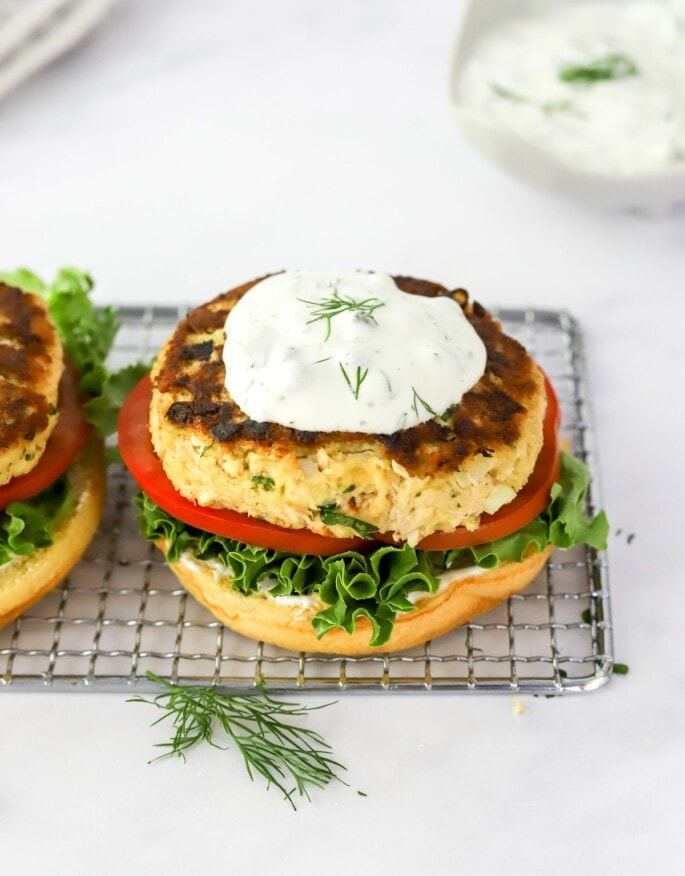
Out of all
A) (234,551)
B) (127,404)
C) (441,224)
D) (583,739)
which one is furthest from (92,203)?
(583,739)

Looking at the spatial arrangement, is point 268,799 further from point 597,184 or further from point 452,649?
point 597,184

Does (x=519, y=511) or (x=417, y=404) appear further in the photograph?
(x=519, y=511)

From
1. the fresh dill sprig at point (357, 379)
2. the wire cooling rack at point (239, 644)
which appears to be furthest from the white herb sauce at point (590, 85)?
the fresh dill sprig at point (357, 379)

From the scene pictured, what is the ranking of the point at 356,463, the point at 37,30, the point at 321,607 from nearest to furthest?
the point at 356,463
the point at 321,607
the point at 37,30

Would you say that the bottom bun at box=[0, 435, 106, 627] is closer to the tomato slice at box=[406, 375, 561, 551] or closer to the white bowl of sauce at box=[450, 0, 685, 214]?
the tomato slice at box=[406, 375, 561, 551]

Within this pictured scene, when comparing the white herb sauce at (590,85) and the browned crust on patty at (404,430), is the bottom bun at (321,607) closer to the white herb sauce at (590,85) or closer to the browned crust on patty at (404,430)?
the browned crust on patty at (404,430)

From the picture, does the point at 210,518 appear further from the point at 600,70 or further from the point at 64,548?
the point at 600,70

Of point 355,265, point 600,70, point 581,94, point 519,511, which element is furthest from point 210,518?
point 600,70

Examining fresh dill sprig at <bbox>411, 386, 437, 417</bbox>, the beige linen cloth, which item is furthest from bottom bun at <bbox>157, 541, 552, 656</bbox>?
the beige linen cloth
